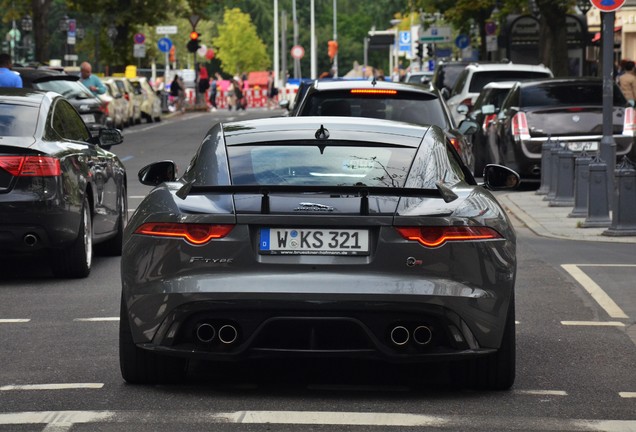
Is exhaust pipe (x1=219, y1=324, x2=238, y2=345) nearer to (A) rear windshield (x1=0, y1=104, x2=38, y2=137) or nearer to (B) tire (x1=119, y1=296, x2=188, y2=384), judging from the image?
(B) tire (x1=119, y1=296, x2=188, y2=384)

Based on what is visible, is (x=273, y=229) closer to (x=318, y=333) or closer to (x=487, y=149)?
(x=318, y=333)

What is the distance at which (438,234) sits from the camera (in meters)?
7.21

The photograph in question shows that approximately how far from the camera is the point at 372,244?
23.5 ft

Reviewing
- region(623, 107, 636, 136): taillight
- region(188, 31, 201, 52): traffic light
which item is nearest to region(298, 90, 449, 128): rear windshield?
region(623, 107, 636, 136): taillight

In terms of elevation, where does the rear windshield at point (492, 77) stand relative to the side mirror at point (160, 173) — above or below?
above

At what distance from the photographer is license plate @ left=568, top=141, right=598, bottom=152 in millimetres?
22438

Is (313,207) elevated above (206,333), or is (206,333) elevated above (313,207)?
(313,207)

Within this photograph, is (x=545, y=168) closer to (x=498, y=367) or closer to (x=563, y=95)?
(x=563, y=95)

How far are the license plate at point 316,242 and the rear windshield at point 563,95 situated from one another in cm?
1629

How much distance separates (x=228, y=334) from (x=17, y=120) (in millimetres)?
5671

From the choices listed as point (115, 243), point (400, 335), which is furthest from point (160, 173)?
point (115, 243)

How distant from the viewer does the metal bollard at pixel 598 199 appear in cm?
1703

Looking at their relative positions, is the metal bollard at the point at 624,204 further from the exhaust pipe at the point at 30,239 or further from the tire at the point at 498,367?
the tire at the point at 498,367

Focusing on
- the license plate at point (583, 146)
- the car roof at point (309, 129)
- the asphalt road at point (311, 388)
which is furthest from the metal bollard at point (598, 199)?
the car roof at point (309, 129)
